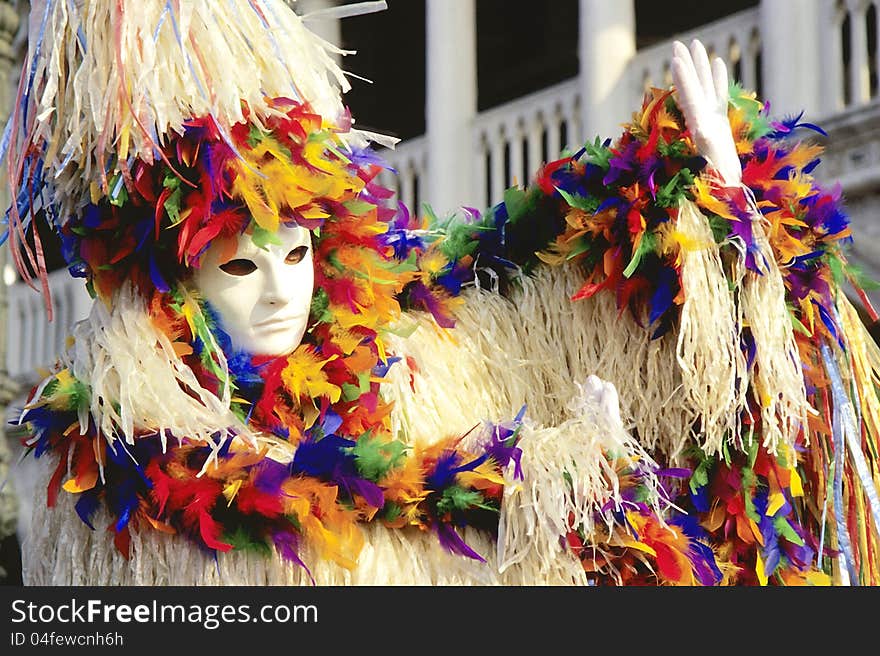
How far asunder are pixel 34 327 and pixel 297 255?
463 cm

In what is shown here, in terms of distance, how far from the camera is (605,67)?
4230mm

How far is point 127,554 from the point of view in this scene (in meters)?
1.63

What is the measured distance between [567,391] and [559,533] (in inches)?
12.6

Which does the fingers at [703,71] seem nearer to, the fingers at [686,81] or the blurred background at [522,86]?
the fingers at [686,81]

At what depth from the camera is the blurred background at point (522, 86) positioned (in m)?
3.61

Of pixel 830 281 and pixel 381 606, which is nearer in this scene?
pixel 381 606

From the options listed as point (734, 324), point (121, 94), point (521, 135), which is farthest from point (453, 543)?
point (521, 135)

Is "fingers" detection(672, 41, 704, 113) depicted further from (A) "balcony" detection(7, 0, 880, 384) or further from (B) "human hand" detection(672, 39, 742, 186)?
(A) "balcony" detection(7, 0, 880, 384)

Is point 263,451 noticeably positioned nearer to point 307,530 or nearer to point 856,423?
point 307,530

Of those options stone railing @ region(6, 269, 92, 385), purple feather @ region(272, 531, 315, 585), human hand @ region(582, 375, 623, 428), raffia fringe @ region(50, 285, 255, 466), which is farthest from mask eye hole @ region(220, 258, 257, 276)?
stone railing @ region(6, 269, 92, 385)

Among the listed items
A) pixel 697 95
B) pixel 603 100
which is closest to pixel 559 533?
pixel 697 95

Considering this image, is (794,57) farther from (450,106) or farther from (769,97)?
(450,106)

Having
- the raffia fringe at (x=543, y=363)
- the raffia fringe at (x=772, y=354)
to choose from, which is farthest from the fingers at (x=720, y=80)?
the raffia fringe at (x=543, y=363)

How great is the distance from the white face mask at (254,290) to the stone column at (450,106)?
9.96 ft
